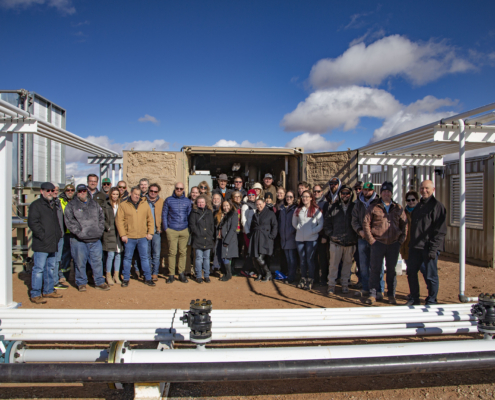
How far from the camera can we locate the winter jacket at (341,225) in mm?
5016

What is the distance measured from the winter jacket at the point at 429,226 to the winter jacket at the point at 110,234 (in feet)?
15.8

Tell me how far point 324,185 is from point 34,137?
795 centimetres

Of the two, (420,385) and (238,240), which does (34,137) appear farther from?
(420,385)

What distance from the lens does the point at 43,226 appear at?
4.74 metres

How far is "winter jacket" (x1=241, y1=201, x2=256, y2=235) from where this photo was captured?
6141mm

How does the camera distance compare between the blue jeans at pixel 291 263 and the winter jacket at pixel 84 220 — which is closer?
the winter jacket at pixel 84 220

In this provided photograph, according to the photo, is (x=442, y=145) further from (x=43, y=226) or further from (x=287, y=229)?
(x=43, y=226)

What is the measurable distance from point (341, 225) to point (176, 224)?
295 centimetres

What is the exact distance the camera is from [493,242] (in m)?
7.30

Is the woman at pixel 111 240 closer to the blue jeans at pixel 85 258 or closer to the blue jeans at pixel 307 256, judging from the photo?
the blue jeans at pixel 85 258

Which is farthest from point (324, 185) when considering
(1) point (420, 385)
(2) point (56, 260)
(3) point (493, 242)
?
(2) point (56, 260)

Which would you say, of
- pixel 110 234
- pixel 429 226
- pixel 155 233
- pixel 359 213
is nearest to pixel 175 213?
pixel 155 233

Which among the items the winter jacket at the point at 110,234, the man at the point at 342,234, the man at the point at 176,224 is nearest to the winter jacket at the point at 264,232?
the man at the point at 342,234

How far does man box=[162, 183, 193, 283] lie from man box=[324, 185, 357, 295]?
2.59 meters
